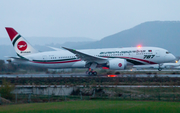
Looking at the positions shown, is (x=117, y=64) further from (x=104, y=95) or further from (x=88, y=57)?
(x=104, y=95)

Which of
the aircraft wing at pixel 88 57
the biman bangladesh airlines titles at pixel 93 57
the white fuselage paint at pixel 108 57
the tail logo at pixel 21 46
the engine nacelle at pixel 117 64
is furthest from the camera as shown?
the tail logo at pixel 21 46

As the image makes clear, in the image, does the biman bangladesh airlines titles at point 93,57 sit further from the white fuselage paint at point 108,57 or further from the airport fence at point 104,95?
the airport fence at point 104,95

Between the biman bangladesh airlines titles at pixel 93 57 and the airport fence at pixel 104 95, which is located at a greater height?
the biman bangladesh airlines titles at pixel 93 57

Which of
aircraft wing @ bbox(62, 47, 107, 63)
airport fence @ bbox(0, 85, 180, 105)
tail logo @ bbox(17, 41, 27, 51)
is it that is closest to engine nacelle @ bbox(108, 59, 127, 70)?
aircraft wing @ bbox(62, 47, 107, 63)

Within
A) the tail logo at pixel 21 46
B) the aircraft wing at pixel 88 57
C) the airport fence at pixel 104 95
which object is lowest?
the airport fence at pixel 104 95

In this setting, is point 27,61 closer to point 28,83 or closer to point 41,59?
point 41,59

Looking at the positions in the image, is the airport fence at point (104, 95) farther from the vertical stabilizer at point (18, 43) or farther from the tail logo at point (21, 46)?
the tail logo at point (21, 46)

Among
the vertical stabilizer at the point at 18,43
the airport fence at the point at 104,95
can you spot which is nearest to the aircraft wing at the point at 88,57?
the vertical stabilizer at the point at 18,43

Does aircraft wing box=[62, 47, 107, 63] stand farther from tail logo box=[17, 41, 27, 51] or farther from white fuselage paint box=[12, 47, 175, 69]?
tail logo box=[17, 41, 27, 51]

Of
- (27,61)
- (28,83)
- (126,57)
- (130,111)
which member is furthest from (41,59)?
(130,111)

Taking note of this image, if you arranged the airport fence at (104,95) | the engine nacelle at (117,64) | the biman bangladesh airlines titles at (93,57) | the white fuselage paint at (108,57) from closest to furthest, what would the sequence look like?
the airport fence at (104,95)
the engine nacelle at (117,64)
the biman bangladesh airlines titles at (93,57)
the white fuselage paint at (108,57)

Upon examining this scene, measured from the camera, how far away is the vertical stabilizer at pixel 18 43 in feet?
119

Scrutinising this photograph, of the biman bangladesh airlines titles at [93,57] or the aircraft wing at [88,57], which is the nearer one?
the aircraft wing at [88,57]

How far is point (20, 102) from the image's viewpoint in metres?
17.9
